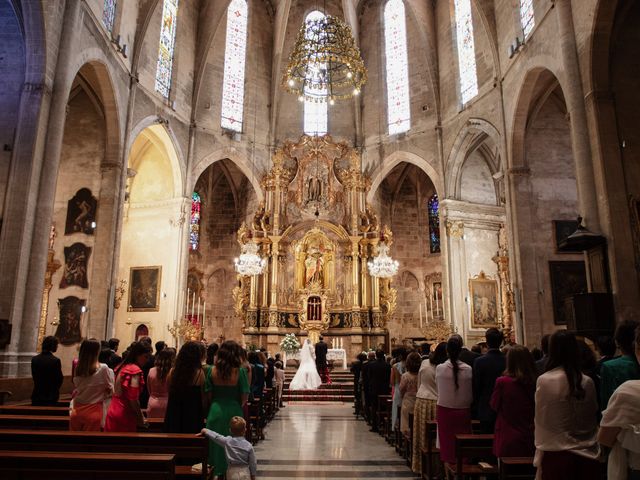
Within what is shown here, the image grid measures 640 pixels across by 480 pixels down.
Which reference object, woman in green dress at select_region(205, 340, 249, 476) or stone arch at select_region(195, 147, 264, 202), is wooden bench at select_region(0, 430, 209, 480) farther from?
stone arch at select_region(195, 147, 264, 202)

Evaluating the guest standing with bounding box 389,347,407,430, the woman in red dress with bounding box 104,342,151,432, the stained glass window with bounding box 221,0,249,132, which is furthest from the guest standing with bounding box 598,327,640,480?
the stained glass window with bounding box 221,0,249,132

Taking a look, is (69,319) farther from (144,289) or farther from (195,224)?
(195,224)

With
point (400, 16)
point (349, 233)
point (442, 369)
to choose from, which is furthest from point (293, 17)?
point (442, 369)

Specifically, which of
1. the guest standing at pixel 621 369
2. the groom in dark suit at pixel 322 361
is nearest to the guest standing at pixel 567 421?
the guest standing at pixel 621 369

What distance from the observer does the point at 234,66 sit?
942 inches

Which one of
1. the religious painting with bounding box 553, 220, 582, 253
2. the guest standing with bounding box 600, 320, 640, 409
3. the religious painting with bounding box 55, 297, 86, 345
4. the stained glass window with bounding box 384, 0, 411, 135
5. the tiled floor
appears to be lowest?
the tiled floor

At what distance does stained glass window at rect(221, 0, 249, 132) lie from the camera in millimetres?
23391

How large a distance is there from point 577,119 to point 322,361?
9972mm

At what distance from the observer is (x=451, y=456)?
5.10 m

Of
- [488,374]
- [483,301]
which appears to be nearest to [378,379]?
[488,374]

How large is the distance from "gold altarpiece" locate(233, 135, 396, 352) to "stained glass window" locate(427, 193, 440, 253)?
396 cm

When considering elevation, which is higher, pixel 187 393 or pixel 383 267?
pixel 383 267

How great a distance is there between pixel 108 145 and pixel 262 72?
10430 mm

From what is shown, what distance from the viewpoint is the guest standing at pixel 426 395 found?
582cm
